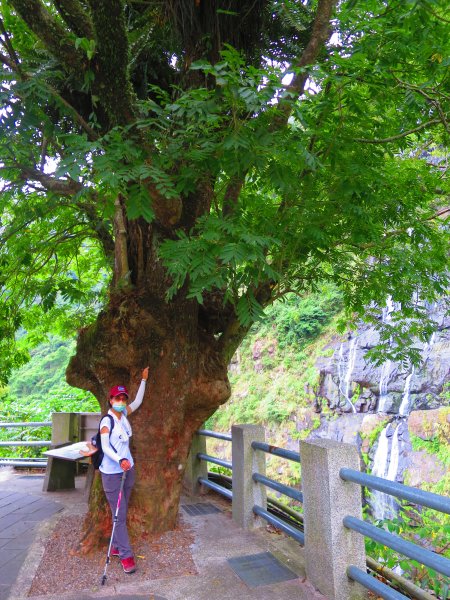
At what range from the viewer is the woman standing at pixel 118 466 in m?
4.45

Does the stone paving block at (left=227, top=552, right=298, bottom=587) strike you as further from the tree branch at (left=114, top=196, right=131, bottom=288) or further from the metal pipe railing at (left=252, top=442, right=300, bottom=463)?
the tree branch at (left=114, top=196, right=131, bottom=288)

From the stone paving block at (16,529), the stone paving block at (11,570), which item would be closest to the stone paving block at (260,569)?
the stone paving block at (11,570)

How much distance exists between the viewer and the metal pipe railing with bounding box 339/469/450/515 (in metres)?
2.75

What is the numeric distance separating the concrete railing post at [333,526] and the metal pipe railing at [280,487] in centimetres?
50

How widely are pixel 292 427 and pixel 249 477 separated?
741 inches

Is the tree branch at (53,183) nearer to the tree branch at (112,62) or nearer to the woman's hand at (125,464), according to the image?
the tree branch at (112,62)

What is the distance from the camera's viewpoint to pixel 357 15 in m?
4.78

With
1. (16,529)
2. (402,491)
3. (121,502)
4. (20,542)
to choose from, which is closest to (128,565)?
(121,502)

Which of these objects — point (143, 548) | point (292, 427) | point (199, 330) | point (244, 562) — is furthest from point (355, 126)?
point (292, 427)

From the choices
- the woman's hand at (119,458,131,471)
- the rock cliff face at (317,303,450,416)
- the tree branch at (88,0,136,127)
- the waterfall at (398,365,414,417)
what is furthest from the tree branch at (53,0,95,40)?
the waterfall at (398,365,414,417)

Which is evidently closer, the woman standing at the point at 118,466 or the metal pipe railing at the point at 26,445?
the woman standing at the point at 118,466

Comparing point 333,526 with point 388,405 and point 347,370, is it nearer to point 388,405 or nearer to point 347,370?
point 388,405

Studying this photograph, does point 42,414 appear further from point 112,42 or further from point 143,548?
point 112,42

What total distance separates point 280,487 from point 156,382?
1.75 metres
